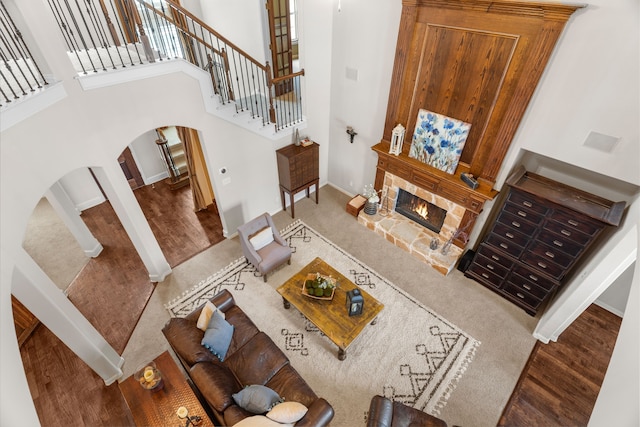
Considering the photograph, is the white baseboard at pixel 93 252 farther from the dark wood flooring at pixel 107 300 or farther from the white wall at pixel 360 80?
the white wall at pixel 360 80

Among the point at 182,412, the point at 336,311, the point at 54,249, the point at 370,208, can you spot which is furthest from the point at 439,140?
the point at 54,249

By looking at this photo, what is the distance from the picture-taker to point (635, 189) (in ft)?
12.5

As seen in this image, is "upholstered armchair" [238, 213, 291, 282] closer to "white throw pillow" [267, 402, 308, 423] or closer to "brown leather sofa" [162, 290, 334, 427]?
"brown leather sofa" [162, 290, 334, 427]

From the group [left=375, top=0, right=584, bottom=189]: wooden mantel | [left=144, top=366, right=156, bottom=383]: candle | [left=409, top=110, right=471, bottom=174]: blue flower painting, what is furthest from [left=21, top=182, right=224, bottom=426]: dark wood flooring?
[left=375, top=0, right=584, bottom=189]: wooden mantel

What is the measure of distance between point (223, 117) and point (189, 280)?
278 centimetres

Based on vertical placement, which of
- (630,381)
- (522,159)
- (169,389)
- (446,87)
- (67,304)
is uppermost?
(446,87)

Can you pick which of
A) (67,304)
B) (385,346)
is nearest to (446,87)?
(385,346)

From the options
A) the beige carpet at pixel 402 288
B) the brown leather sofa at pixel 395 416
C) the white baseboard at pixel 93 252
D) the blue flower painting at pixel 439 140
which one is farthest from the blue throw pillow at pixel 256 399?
the white baseboard at pixel 93 252

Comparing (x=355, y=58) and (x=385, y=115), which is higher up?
(x=355, y=58)

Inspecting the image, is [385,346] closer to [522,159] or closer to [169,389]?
[169,389]

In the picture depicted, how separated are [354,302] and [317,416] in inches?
55.1

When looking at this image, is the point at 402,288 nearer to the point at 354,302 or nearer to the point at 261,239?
the point at 354,302

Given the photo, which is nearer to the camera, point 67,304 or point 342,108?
point 67,304

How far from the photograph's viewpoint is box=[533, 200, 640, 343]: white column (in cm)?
340
